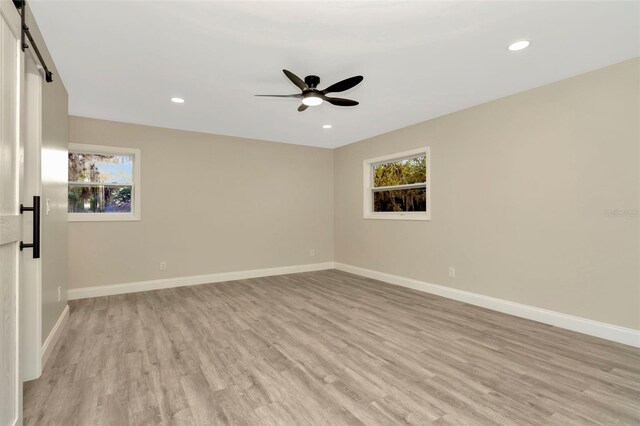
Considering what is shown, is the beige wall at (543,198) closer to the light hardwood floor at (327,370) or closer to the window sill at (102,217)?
the light hardwood floor at (327,370)

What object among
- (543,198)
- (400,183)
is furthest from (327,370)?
(400,183)

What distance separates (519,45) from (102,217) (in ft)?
17.5

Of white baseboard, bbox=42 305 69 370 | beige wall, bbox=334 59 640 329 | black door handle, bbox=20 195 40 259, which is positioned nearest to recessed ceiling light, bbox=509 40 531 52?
beige wall, bbox=334 59 640 329

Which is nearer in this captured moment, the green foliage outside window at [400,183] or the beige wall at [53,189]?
the beige wall at [53,189]

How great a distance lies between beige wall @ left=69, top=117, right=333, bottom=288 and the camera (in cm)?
437

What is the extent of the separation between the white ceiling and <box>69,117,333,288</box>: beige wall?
110 cm

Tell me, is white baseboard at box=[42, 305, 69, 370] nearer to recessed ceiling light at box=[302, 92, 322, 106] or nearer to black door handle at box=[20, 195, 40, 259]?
black door handle at box=[20, 195, 40, 259]

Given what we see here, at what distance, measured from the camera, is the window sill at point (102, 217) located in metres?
4.18

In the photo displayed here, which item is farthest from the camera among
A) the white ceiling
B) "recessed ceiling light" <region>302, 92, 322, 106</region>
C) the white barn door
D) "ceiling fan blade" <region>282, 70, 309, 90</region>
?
"recessed ceiling light" <region>302, 92, 322, 106</region>

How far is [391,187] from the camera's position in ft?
17.3

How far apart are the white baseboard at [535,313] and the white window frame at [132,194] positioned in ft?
13.8

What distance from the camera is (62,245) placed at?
3.26m

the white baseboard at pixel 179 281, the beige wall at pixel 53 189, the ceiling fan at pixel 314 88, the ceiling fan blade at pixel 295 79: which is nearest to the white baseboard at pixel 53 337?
the beige wall at pixel 53 189

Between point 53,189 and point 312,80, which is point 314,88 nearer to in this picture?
point 312,80
